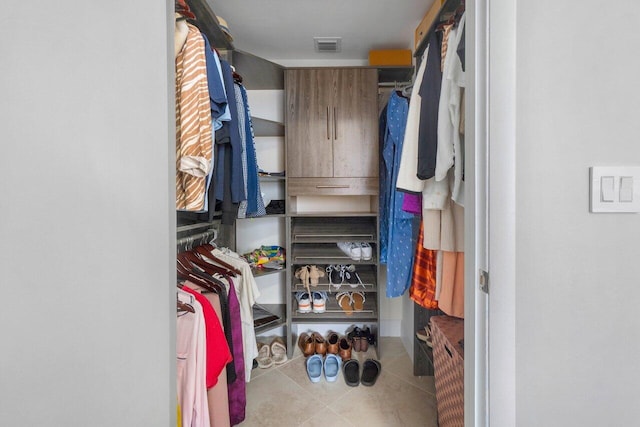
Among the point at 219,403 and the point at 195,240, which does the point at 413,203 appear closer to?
the point at 195,240

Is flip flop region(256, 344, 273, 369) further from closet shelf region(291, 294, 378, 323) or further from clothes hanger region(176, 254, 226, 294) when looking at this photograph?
clothes hanger region(176, 254, 226, 294)

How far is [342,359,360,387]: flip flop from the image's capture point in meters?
1.70

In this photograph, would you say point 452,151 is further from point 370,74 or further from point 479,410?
point 370,74

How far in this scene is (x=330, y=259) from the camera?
2002 mm

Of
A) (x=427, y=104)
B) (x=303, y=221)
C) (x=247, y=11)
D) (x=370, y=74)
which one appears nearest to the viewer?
(x=427, y=104)

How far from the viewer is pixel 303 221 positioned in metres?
2.21

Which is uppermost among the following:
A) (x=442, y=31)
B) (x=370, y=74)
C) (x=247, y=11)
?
(x=247, y=11)

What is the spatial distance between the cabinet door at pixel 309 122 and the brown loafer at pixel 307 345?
1.16 meters

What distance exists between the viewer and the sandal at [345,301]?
2019 millimetres
